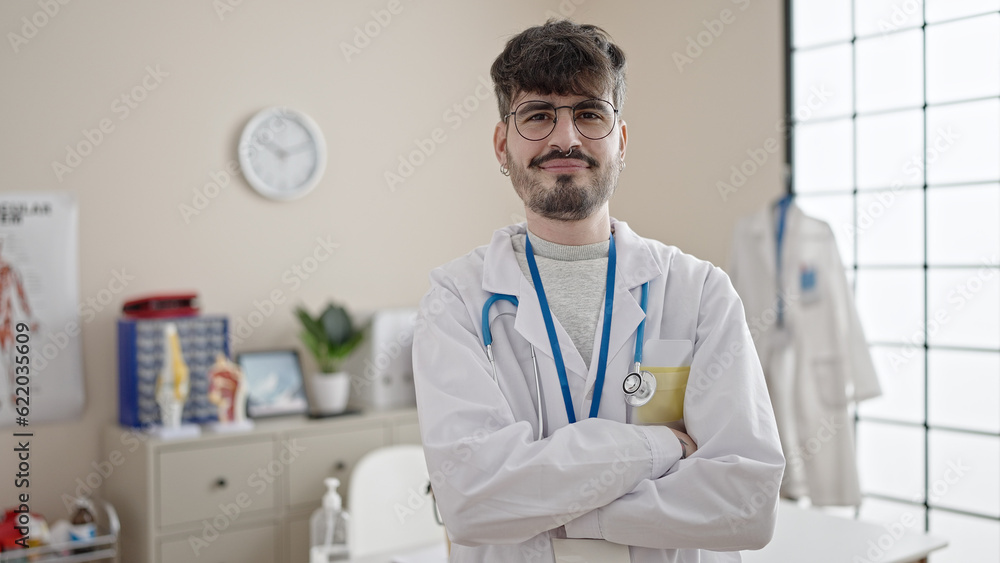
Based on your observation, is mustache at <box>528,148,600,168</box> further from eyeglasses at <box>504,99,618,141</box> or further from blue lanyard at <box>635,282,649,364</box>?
blue lanyard at <box>635,282,649,364</box>

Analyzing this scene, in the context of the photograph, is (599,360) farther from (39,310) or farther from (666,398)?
(39,310)

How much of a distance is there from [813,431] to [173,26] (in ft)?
11.2

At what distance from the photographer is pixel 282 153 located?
379cm

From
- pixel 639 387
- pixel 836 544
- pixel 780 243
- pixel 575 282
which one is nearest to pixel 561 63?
pixel 575 282

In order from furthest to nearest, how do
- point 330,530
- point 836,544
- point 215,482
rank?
point 215,482, point 330,530, point 836,544

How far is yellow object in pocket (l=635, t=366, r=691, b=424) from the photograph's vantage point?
5.28 feet

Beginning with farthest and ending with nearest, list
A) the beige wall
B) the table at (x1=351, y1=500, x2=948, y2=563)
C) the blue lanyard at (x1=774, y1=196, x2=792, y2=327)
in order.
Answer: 1. the blue lanyard at (x1=774, y1=196, x2=792, y2=327)
2. the beige wall
3. the table at (x1=351, y1=500, x2=948, y2=563)

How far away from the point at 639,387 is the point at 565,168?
0.48m

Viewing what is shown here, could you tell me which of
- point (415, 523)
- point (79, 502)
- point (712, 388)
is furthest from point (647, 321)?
point (79, 502)

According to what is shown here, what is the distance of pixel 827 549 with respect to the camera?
7.08 feet

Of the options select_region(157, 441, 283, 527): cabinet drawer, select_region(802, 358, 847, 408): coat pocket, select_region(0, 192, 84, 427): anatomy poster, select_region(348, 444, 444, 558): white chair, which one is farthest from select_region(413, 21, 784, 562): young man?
select_region(0, 192, 84, 427): anatomy poster

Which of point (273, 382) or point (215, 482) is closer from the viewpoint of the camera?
point (215, 482)

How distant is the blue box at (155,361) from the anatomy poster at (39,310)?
21 cm

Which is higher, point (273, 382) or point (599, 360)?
point (599, 360)
